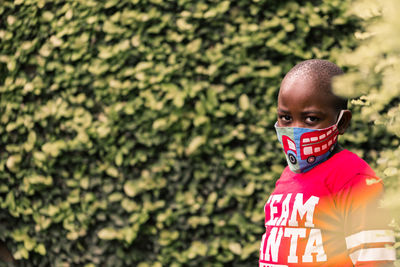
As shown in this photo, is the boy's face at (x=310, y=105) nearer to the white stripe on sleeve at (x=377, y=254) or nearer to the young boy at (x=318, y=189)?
the young boy at (x=318, y=189)

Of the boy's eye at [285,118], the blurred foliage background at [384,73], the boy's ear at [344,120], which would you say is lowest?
the boy's ear at [344,120]

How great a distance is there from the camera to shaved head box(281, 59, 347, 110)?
63.2 inches

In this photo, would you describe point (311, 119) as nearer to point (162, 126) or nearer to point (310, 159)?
point (310, 159)

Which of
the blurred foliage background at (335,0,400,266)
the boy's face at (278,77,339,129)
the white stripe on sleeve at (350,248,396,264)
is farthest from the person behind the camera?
the boy's face at (278,77,339,129)

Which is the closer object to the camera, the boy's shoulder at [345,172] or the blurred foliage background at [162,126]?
the boy's shoulder at [345,172]

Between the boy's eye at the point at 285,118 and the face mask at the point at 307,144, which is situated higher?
the boy's eye at the point at 285,118

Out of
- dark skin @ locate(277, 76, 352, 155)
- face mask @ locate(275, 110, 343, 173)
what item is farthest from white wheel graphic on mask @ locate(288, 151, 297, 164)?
dark skin @ locate(277, 76, 352, 155)

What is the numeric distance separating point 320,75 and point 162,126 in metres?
1.66

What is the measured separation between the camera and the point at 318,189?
1585mm

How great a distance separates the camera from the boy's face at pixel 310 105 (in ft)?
5.21

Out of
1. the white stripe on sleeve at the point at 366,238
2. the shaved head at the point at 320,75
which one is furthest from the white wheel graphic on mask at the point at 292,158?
the white stripe on sleeve at the point at 366,238

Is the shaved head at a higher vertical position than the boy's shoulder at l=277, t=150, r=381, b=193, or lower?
higher

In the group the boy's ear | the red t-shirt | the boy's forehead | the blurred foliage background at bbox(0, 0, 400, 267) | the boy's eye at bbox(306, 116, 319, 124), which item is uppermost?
the boy's forehead

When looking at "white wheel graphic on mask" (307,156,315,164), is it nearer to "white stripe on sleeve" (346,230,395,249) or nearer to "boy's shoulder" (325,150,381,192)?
"boy's shoulder" (325,150,381,192)
